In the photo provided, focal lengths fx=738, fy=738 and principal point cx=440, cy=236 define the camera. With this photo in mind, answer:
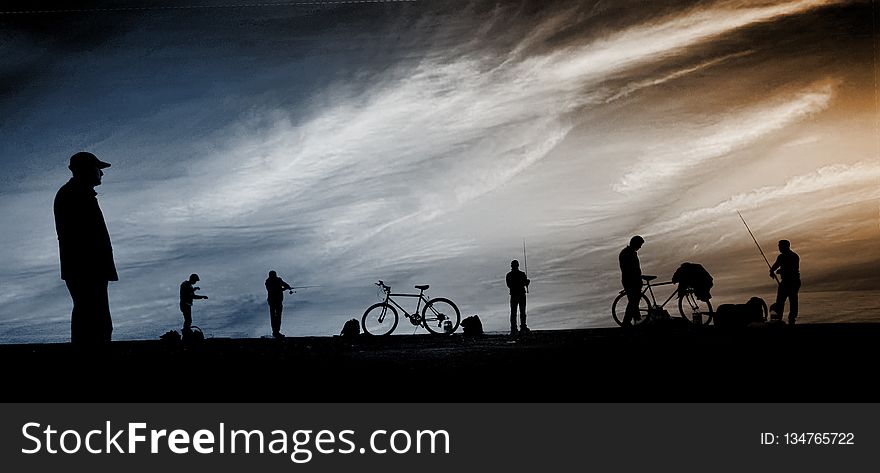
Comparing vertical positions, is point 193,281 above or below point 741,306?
above

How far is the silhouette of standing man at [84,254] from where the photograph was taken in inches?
221

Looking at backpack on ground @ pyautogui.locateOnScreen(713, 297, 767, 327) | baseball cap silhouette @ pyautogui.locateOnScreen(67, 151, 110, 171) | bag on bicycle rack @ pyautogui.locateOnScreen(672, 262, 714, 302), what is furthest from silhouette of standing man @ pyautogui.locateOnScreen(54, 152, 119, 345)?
bag on bicycle rack @ pyautogui.locateOnScreen(672, 262, 714, 302)

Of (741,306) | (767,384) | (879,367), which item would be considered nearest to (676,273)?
(741,306)

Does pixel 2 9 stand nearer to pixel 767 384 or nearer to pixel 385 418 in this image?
pixel 385 418

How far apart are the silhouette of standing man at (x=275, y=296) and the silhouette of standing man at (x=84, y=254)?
987 cm

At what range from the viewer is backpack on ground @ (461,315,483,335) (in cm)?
1421

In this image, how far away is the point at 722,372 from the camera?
17.4ft

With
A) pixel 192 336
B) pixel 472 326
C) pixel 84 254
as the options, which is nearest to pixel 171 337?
pixel 192 336

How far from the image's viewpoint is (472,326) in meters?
14.3

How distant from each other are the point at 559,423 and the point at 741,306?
9772 millimetres

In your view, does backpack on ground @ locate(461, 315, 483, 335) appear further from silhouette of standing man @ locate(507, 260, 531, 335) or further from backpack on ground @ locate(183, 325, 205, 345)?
backpack on ground @ locate(183, 325, 205, 345)

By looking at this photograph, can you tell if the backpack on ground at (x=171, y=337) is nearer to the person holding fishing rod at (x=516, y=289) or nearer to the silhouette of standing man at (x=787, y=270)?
the person holding fishing rod at (x=516, y=289)

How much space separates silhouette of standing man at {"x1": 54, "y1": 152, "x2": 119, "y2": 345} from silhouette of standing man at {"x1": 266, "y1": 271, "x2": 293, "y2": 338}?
9.87m

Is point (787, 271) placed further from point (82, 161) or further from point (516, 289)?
point (82, 161)
